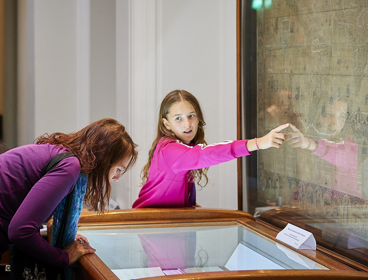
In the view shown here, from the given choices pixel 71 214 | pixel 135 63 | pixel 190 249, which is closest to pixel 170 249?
pixel 190 249

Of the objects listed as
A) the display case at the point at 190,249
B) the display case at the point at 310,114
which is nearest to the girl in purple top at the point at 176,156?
the display case at the point at 190,249

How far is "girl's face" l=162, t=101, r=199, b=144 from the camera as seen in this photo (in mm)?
2088

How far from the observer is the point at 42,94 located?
11.7 ft

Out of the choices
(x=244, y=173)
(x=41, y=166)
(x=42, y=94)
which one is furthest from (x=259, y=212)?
(x=42, y=94)

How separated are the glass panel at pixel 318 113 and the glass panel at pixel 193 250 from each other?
24cm

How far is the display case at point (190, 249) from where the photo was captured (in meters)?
1.22

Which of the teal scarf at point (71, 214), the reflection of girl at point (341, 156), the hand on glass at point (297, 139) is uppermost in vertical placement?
the hand on glass at point (297, 139)

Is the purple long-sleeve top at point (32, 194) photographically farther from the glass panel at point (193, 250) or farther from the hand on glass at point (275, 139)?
the hand on glass at point (275, 139)

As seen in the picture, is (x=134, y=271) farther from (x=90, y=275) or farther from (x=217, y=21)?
(x=217, y=21)

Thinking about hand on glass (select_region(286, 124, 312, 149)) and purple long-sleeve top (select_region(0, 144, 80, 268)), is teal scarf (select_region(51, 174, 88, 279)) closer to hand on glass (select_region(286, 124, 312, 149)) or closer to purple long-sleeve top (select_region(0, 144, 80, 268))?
purple long-sleeve top (select_region(0, 144, 80, 268))

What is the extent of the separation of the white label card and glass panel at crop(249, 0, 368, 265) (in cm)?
9

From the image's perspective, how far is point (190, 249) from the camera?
5.06 feet

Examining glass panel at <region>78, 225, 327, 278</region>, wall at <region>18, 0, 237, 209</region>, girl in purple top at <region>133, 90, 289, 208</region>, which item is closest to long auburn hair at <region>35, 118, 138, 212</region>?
glass panel at <region>78, 225, 327, 278</region>

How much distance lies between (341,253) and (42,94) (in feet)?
9.12
